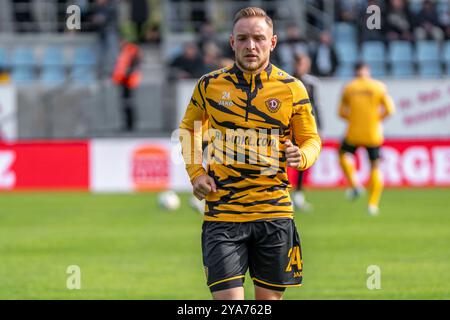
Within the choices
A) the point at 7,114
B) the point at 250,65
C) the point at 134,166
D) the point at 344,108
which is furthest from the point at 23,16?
the point at 250,65

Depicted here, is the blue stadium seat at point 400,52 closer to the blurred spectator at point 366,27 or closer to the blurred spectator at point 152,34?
the blurred spectator at point 366,27

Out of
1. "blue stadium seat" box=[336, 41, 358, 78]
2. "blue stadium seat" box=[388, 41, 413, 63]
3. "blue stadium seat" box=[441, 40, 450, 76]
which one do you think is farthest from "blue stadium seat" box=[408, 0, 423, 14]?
"blue stadium seat" box=[336, 41, 358, 78]

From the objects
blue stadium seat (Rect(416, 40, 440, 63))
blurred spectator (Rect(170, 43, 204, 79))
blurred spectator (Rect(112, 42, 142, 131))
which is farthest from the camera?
blue stadium seat (Rect(416, 40, 440, 63))

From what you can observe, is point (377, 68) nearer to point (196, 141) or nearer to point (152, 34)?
point (152, 34)

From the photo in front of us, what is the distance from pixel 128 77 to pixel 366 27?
19.3 feet

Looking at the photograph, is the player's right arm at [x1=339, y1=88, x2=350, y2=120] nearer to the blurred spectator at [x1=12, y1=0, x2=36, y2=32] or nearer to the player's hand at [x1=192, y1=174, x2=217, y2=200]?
the blurred spectator at [x1=12, y1=0, x2=36, y2=32]

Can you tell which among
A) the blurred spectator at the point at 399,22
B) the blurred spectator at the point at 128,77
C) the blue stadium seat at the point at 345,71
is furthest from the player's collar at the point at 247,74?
the blurred spectator at the point at 399,22

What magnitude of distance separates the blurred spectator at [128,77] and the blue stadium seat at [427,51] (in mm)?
7007

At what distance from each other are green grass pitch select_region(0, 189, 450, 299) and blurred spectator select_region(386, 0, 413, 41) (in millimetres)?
6480

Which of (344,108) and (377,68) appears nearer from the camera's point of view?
(344,108)

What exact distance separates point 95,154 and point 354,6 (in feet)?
25.3

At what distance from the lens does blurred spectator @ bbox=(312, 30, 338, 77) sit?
2500cm

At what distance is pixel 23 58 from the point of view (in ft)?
91.7
